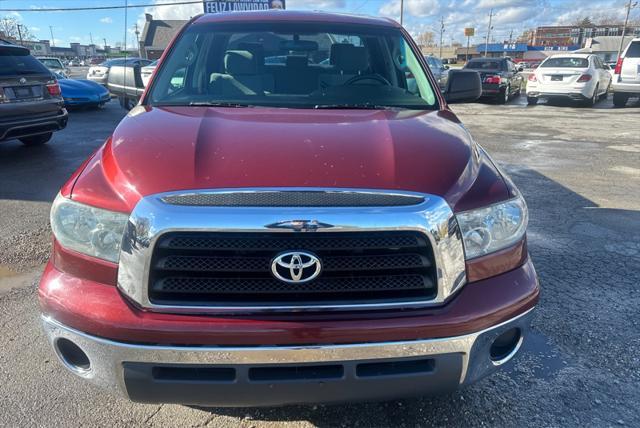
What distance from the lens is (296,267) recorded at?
5.49ft

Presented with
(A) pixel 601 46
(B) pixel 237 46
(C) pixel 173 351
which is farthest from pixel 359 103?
(A) pixel 601 46

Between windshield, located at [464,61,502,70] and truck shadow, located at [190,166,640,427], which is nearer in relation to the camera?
truck shadow, located at [190,166,640,427]

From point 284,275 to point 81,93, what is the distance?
14044 millimetres

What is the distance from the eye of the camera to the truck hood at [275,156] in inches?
69.9

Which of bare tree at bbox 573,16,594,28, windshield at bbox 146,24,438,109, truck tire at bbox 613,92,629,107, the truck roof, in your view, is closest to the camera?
windshield at bbox 146,24,438,109

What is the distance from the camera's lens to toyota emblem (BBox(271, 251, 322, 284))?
1.67m

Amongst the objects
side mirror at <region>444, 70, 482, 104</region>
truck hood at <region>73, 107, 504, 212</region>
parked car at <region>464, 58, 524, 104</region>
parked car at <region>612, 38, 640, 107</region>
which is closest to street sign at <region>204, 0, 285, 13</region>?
parked car at <region>464, 58, 524, 104</region>

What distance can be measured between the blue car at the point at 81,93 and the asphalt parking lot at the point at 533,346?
7795 millimetres

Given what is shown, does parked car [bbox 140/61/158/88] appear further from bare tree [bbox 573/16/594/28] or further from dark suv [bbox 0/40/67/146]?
bare tree [bbox 573/16/594/28]

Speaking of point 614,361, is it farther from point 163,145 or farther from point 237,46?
point 237,46

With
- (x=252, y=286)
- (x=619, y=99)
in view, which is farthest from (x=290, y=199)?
(x=619, y=99)

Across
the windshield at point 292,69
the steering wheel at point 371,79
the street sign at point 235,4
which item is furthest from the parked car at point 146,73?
the street sign at point 235,4

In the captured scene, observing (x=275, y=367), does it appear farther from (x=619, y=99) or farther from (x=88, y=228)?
(x=619, y=99)

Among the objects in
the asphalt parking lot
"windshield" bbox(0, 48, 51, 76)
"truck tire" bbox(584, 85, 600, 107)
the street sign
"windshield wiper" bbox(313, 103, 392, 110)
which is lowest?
→ the asphalt parking lot
